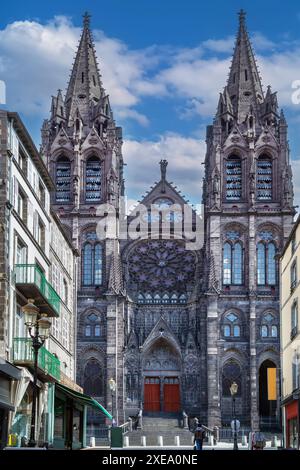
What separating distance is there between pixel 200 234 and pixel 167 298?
6.21 metres

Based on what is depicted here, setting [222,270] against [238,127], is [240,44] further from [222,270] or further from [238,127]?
[222,270]

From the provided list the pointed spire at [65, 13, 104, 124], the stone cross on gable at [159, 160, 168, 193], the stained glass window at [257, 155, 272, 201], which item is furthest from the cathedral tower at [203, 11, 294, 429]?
the pointed spire at [65, 13, 104, 124]

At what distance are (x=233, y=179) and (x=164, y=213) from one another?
22.0 feet

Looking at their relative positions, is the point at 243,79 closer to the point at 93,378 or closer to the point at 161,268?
the point at 161,268

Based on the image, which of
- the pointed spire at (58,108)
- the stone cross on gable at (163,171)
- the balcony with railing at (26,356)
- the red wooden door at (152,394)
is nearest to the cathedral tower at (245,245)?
the stone cross on gable at (163,171)

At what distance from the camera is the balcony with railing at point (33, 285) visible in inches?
1242

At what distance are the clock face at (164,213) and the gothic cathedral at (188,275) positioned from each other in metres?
0.18

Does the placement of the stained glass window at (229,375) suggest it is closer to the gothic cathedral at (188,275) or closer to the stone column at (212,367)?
the gothic cathedral at (188,275)

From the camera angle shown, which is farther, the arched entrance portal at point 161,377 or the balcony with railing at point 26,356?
the arched entrance portal at point 161,377

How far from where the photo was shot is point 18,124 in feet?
104

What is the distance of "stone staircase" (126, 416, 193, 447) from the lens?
2667 inches

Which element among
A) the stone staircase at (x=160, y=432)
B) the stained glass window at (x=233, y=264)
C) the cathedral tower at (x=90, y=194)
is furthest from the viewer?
the stained glass window at (x=233, y=264)

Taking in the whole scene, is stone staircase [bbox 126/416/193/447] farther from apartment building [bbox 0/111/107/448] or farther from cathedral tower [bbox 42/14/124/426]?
apartment building [bbox 0/111/107/448]
